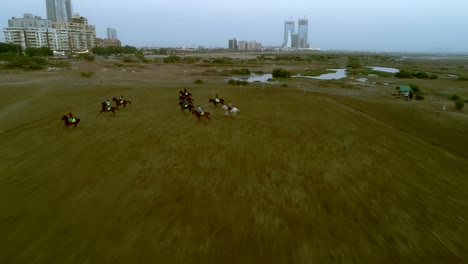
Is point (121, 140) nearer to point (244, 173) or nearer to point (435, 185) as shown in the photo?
point (244, 173)

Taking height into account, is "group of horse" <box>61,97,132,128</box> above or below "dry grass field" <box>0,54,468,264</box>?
above

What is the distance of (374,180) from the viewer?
35.3ft

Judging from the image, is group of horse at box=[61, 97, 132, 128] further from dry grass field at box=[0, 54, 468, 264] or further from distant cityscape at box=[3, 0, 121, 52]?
distant cityscape at box=[3, 0, 121, 52]

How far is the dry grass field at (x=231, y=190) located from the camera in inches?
274

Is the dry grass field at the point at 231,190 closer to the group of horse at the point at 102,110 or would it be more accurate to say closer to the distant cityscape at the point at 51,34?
the group of horse at the point at 102,110

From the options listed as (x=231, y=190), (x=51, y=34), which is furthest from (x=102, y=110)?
(x=51, y=34)

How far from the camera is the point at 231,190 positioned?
9.73 meters

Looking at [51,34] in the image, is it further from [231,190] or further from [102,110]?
[231,190]

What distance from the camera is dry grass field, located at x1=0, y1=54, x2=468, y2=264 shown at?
696 centimetres

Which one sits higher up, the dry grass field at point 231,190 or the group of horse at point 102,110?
the group of horse at point 102,110

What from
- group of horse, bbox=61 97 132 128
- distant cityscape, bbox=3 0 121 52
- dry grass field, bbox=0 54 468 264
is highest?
distant cityscape, bbox=3 0 121 52

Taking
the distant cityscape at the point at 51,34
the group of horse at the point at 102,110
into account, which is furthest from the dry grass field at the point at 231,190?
the distant cityscape at the point at 51,34

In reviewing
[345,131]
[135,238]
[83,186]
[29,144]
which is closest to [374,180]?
[345,131]

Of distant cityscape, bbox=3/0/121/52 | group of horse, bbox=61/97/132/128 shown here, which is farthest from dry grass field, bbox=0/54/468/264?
distant cityscape, bbox=3/0/121/52
